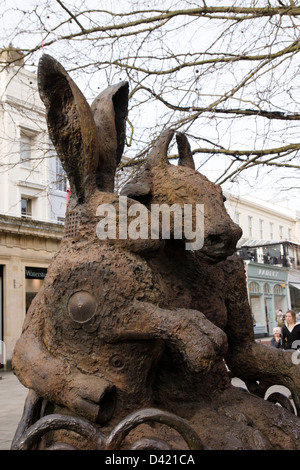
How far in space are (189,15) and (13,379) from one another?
31.1 feet

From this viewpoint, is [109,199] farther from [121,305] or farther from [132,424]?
[132,424]

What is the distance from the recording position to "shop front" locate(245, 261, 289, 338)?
968 inches

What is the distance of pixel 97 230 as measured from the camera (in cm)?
206

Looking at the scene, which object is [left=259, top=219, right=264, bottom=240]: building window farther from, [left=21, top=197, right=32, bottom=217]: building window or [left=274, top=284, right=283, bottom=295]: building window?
[left=21, top=197, right=32, bottom=217]: building window

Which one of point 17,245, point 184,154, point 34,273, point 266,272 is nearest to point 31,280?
point 34,273

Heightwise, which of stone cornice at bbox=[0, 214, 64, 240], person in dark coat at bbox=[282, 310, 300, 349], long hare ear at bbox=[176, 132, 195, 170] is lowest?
person in dark coat at bbox=[282, 310, 300, 349]

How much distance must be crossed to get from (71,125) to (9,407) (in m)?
6.54

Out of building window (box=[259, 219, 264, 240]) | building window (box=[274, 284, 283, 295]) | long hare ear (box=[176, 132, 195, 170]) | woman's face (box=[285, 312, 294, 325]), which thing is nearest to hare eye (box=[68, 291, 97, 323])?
long hare ear (box=[176, 132, 195, 170])

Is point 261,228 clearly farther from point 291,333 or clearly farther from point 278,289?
point 291,333

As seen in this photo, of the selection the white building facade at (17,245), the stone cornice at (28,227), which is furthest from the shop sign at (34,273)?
the stone cornice at (28,227)

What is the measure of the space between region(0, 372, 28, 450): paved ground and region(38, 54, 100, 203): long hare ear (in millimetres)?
3547

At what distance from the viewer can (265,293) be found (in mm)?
26312

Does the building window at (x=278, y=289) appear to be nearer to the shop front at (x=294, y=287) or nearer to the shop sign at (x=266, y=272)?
the shop sign at (x=266, y=272)
